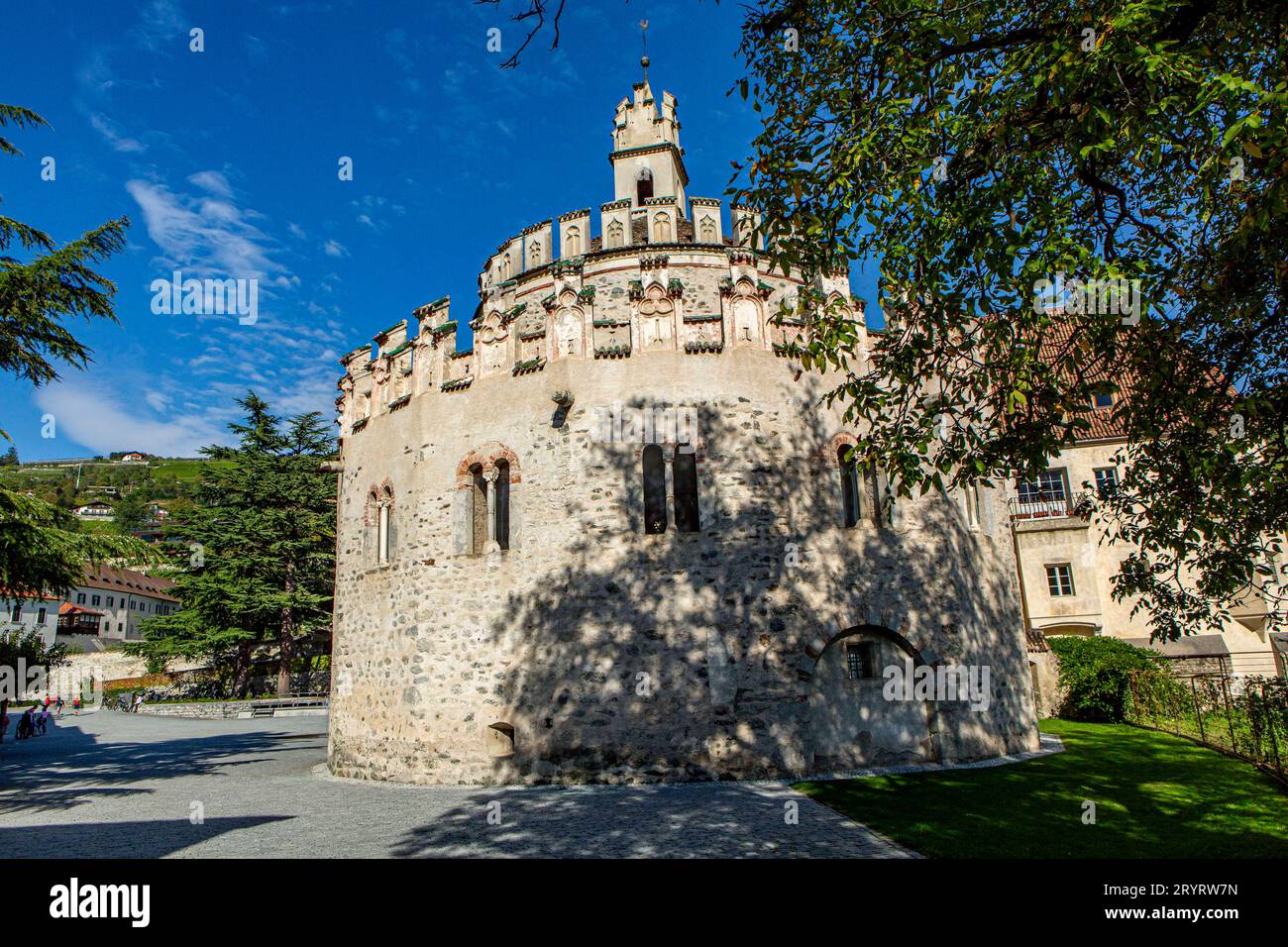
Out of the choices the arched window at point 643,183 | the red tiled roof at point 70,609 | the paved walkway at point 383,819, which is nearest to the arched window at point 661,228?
the arched window at point 643,183

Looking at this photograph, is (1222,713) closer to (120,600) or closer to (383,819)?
(383,819)

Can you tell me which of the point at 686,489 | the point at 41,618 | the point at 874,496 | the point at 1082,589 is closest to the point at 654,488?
the point at 686,489

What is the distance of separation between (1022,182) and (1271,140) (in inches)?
68.2

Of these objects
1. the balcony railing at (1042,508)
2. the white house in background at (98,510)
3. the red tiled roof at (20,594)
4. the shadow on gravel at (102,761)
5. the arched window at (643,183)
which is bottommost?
the shadow on gravel at (102,761)

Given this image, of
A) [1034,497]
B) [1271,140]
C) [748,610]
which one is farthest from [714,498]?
[1034,497]

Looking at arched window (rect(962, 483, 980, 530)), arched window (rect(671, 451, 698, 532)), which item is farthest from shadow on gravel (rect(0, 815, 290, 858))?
arched window (rect(962, 483, 980, 530))

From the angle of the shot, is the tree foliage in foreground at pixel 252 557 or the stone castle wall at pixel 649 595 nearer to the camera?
the stone castle wall at pixel 649 595

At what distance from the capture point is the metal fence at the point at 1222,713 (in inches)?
516

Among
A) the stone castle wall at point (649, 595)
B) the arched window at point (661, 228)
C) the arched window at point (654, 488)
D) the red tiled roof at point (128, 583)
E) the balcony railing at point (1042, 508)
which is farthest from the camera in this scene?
the red tiled roof at point (128, 583)

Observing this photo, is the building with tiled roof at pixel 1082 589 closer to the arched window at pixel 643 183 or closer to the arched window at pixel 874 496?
the arched window at pixel 874 496

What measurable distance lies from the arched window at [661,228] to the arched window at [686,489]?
40.0 ft

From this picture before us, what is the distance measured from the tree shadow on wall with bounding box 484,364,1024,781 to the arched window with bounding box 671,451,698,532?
40cm

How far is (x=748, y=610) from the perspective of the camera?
13.1m

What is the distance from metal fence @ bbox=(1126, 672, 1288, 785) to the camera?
1309cm
